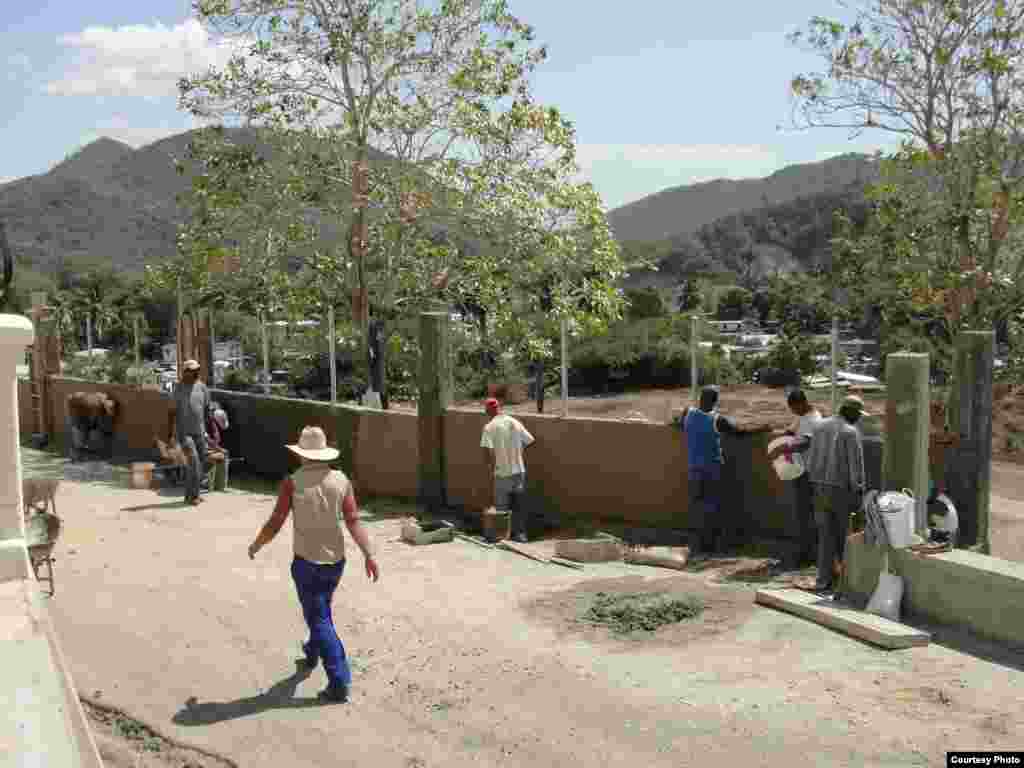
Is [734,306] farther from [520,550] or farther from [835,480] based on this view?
[835,480]

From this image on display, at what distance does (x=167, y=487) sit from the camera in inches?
592

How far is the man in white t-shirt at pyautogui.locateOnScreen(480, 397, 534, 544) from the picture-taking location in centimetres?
1133

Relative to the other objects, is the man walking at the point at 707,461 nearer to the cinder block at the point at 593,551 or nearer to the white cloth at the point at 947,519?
the cinder block at the point at 593,551

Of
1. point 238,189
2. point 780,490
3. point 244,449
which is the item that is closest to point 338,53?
point 238,189

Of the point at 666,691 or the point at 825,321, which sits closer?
the point at 666,691

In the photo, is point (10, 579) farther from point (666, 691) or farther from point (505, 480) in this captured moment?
point (505, 480)

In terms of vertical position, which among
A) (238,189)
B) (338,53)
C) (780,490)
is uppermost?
(338,53)

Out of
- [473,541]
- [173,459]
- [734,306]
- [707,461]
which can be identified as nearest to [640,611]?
[707,461]

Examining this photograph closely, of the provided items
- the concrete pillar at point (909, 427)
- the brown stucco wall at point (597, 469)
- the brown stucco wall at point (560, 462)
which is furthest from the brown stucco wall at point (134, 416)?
the concrete pillar at point (909, 427)

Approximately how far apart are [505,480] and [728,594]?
324cm

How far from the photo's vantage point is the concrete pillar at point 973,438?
350 inches

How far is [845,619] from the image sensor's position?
7629mm

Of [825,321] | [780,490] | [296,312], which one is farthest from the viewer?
[296,312]

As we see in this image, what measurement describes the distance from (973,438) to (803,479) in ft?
4.55
